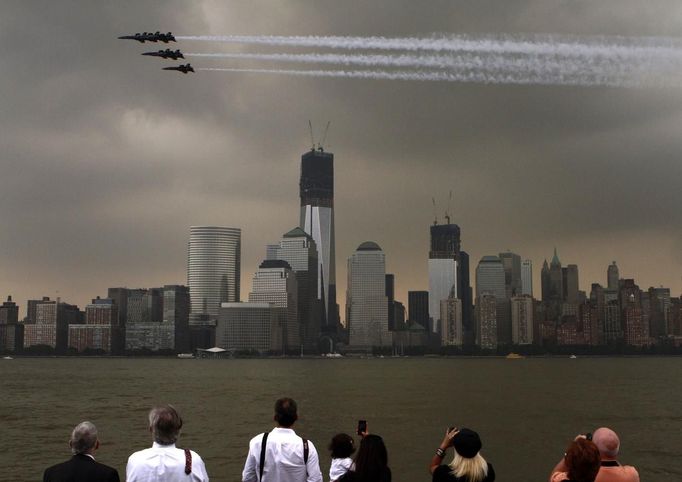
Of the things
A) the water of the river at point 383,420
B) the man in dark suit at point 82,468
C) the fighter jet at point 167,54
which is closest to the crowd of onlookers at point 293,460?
the man in dark suit at point 82,468

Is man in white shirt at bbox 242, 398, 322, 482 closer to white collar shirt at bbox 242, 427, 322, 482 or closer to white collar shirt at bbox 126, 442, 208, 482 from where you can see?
white collar shirt at bbox 242, 427, 322, 482

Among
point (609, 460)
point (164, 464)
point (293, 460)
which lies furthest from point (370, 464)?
point (609, 460)

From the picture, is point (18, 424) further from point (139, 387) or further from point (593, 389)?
point (593, 389)

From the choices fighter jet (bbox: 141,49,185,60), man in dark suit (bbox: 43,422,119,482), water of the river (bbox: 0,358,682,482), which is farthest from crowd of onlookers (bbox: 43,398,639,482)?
fighter jet (bbox: 141,49,185,60)

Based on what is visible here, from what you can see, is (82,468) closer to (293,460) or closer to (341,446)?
(293,460)

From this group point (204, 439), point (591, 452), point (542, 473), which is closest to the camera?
point (591, 452)

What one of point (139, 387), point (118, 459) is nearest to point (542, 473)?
point (118, 459)

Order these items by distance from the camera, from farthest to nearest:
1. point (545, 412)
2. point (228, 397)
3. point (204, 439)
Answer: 1. point (228, 397)
2. point (545, 412)
3. point (204, 439)

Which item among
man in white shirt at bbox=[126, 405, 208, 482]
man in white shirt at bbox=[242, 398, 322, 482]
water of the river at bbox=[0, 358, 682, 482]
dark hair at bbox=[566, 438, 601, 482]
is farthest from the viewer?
water of the river at bbox=[0, 358, 682, 482]
